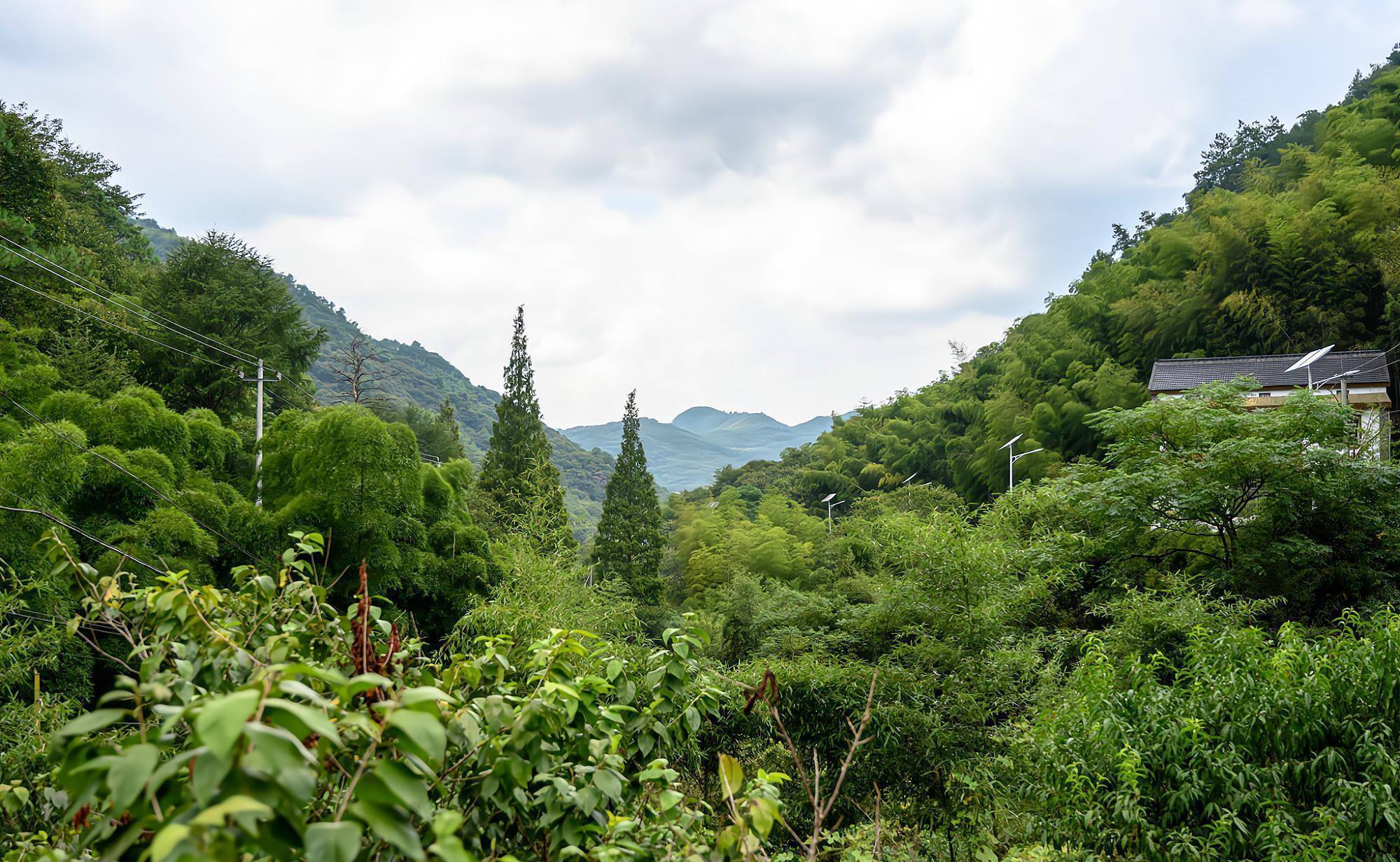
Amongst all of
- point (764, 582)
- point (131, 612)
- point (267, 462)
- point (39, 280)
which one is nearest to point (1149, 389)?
point (764, 582)

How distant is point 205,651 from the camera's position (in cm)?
117

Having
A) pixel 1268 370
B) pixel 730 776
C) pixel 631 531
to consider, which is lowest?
pixel 631 531

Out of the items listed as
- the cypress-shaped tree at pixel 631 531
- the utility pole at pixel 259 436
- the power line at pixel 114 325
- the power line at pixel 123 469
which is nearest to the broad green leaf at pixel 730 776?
the power line at pixel 123 469

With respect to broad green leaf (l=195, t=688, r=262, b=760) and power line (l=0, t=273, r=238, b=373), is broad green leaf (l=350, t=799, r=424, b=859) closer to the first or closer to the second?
broad green leaf (l=195, t=688, r=262, b=760)

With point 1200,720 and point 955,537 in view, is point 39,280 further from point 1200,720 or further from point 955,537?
point 1200,720

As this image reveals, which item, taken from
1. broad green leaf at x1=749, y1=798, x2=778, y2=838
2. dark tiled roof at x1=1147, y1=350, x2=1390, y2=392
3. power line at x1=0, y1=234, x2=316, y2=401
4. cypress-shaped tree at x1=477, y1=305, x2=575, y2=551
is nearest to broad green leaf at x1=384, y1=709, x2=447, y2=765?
broad green leaf at x1=749, y1=798, x2=778, y2=838

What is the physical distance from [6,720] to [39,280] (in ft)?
31.8

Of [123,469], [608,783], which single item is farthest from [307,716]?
[123,469]

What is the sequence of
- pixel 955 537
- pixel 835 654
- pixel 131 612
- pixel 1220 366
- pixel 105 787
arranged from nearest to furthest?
1. pixel 105 787
2. pixel 131 612
3. pixel 955 537
4. pixel 835 654
5. pixel 1220 366

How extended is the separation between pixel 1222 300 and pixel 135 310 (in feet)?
69.0

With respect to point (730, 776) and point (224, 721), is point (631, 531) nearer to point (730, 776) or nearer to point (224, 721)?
point (730, 776)

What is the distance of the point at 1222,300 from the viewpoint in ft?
54.8

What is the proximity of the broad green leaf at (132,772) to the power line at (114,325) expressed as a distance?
1135 cm

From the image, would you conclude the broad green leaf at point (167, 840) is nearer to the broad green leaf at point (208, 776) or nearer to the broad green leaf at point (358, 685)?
the broad green leaf at point (208, 776)
